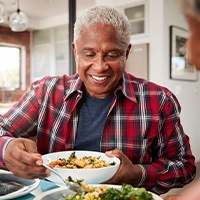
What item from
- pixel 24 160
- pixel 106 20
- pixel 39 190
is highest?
pixel 106 20

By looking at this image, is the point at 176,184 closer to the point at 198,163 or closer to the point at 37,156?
the point at 37,156

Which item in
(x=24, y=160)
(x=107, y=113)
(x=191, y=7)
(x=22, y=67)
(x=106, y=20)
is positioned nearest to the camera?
(x=191, y=7)

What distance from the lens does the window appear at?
25.5ft

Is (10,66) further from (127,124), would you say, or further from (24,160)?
(24,160)

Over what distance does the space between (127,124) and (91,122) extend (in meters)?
0.16

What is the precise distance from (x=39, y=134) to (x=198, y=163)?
3927mm

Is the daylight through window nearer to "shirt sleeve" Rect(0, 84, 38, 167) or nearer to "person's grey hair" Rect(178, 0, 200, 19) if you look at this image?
"shirt sleeve" Rect(0, 84, 38, 167)

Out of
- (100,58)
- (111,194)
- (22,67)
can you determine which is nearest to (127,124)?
(100,58)

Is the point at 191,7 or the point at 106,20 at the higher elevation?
the point at 106,20

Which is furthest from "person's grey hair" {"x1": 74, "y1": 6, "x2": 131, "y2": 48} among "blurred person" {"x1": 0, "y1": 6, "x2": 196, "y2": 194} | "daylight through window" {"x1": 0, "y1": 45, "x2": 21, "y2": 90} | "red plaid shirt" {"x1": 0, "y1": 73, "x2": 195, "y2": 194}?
"daylight through window" {"x1": 0, "y1": 45, "x2": 21, "y2": 90}

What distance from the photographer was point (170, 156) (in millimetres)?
1406

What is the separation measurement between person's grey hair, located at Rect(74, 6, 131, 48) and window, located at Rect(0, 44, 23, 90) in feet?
21.7

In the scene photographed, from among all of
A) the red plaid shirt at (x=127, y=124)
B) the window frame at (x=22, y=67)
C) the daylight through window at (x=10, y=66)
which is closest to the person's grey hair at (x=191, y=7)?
the red plaid shirt at (x=127, y=124)

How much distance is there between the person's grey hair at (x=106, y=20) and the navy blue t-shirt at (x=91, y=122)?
29 centimetres
